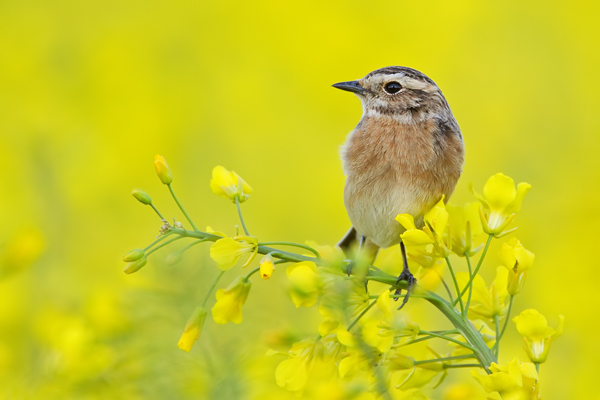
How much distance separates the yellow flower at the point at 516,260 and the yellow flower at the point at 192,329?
2.78ft

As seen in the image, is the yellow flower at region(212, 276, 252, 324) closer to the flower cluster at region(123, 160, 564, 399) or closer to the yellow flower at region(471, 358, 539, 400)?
the flower cluster at region(123, 160, 564, 399)

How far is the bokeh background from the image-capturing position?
217cm

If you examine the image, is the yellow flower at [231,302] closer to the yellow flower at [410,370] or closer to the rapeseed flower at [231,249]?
the rapeseed flower at [231,249]

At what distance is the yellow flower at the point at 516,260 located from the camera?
1.87 meters

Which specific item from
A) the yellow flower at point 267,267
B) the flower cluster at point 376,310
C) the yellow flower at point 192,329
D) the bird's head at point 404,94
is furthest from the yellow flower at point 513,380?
the bird's head at point 404,94

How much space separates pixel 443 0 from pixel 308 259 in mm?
8294

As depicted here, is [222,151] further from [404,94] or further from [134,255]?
[134,255]

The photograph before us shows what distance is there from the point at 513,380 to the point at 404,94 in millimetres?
1963

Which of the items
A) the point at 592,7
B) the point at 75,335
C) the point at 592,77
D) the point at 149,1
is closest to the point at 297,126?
the point at 149,1

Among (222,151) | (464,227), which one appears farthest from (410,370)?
(222,151)

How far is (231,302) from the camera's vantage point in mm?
1866

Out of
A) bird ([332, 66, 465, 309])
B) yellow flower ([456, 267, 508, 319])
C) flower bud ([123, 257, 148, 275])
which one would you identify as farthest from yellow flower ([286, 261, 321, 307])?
bird ([332, 66, 465, 309])

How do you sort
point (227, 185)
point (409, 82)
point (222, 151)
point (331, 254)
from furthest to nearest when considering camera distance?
point (222, 151)
point (409, 82)
point (227, 185)
point (331, 254)

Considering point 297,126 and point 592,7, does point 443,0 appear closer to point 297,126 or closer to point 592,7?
point 592,7
